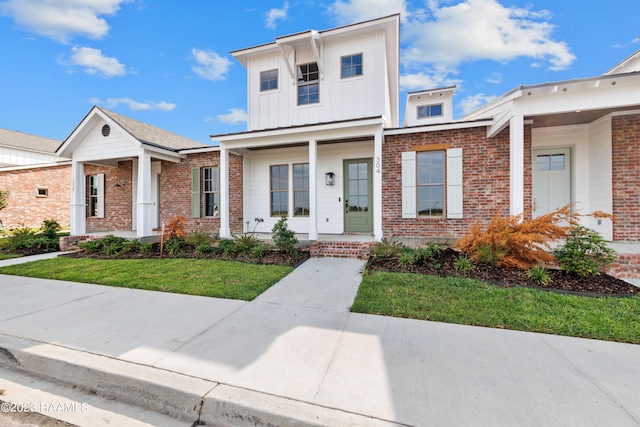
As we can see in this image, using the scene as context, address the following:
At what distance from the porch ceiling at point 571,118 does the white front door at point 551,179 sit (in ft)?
2.36

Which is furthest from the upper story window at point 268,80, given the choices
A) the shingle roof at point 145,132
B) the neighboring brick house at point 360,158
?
the shingle roof at point 145,132

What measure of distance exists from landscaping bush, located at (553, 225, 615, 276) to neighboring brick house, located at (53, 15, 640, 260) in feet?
3.95

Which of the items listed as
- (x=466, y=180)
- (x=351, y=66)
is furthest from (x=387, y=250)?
(x=351, y=66)

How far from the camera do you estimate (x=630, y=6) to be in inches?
293

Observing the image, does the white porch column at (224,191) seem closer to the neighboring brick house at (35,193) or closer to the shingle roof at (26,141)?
the neighboring brick house at (35,193)

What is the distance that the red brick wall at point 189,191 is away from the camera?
31.1 ft

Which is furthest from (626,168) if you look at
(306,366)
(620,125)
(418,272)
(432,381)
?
(306,366)

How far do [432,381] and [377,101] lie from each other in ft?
27.2

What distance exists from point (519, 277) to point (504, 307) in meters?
1.54

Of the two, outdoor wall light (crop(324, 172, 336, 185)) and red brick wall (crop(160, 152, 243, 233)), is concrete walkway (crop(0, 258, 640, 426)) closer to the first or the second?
outdoor wall light (crop(324, 172, 336, 185))

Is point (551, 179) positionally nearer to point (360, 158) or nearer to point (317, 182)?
point (360, 158)

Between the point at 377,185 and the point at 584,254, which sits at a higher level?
the point at 377,185

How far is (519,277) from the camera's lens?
4.80m

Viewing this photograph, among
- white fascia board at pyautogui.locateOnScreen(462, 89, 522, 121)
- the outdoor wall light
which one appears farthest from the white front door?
the outdoor wall light
